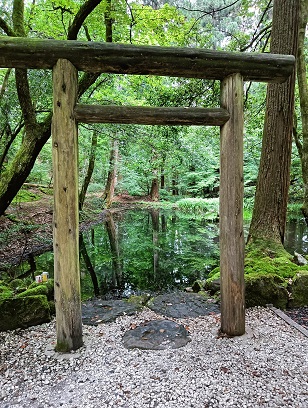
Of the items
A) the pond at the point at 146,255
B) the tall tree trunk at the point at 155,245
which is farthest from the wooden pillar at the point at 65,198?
the tall tree trunk at the point at 155,245

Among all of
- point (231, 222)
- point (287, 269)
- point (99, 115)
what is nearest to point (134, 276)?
point (287, 269)

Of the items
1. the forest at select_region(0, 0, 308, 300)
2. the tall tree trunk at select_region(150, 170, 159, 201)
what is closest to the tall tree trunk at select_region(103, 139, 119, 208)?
the forest at select_region(0, 0, 308, 300)

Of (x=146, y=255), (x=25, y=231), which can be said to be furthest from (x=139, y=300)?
(x=25, y=231)

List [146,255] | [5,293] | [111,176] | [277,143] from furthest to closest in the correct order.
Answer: [111,176] < [146,255] < [277,143] < [5,293]

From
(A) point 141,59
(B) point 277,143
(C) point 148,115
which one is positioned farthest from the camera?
(B) point 277,143

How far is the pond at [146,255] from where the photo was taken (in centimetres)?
575

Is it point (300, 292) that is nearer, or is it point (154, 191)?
point (300, 292)

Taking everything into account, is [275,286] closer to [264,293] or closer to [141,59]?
[264,293]

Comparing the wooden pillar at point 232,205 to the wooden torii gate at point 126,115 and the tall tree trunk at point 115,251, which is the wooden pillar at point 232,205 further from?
the tall tree trunk at point 115,251

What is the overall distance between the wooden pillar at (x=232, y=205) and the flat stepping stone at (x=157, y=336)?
57 centimetres

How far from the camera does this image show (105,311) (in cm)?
379

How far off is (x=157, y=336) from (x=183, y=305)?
101 centimetres

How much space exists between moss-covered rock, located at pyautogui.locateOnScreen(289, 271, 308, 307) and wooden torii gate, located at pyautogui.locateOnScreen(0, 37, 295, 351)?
1.24m

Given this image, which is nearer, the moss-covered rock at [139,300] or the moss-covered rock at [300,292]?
the moss-covered rock at [300,292]
